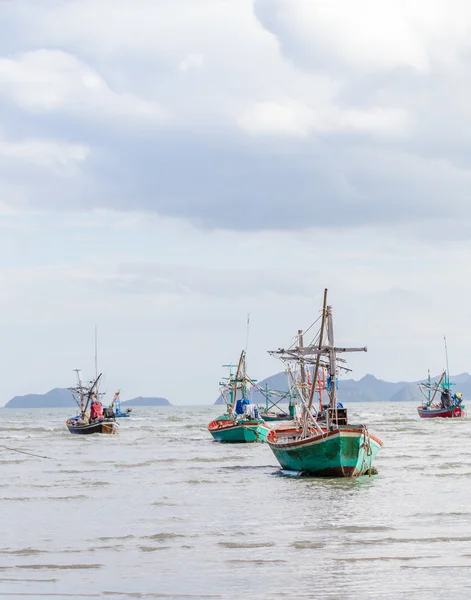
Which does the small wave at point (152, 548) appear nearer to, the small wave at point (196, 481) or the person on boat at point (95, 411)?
the small wave at point (196, 481)

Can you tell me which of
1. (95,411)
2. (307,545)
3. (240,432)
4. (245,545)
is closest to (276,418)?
(95,411)

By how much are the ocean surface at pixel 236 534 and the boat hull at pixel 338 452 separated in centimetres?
75

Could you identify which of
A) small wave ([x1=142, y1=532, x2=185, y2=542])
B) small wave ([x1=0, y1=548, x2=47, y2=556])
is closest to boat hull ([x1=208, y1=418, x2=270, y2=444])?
small wave ([x1=142, y1=532, x2=185, y2=542])

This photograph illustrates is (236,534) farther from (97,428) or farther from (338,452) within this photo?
(97,428)

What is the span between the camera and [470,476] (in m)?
44.8

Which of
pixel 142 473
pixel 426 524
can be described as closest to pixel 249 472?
pixel 142 473

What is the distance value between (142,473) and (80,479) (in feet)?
14.5

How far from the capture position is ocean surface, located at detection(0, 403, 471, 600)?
1956cm

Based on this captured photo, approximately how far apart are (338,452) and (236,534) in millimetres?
14164

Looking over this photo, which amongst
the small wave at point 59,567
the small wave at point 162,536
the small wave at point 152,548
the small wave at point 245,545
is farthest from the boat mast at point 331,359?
the small wave at point 59,567

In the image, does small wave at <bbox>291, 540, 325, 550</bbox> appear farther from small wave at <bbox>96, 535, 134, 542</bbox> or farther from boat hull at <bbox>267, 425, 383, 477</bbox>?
boat hull at <bbox>267, 425, 383, 477</bbox>

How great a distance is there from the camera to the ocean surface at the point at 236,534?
1956 centimetres

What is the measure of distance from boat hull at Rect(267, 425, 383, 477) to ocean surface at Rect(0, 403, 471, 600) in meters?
0.75

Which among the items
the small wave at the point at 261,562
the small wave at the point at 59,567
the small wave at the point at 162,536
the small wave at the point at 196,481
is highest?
the small wave at the point at 196,481
